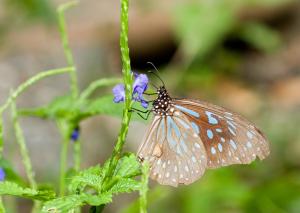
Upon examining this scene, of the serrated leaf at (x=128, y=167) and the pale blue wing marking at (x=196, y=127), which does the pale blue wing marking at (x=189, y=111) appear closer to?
the pale blue wing marking at (x=196, y=127)

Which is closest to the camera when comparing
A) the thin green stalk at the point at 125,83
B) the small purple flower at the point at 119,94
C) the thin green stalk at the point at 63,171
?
the thin green stalk at the point at 125,83

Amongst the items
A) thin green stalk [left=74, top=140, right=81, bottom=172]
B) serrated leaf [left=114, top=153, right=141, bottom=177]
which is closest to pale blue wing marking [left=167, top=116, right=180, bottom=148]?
thin green stalk [left=74, top=140, right=81, bottom=172]

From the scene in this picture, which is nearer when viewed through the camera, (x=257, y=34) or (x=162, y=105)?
(x=162, y=105)

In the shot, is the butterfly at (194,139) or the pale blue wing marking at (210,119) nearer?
the butterfly at (194,139)

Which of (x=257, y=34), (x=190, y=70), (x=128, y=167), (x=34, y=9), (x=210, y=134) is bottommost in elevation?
(x=128, y=167)

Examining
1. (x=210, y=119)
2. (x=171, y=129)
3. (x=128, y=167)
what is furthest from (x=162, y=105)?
(x=128, y=167)

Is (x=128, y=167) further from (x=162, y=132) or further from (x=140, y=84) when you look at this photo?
(x=162, y=132)

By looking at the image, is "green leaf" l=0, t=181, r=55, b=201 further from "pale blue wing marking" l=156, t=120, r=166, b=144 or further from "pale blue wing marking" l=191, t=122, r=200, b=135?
"pale blue wing marking" l=191, t=122, r=200, b=135

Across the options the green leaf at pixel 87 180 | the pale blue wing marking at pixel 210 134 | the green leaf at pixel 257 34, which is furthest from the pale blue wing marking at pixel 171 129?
the green leaf at pixel 257 34

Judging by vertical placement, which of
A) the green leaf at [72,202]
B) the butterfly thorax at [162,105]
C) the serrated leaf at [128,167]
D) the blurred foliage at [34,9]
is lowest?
the green leaf at [72,202]
